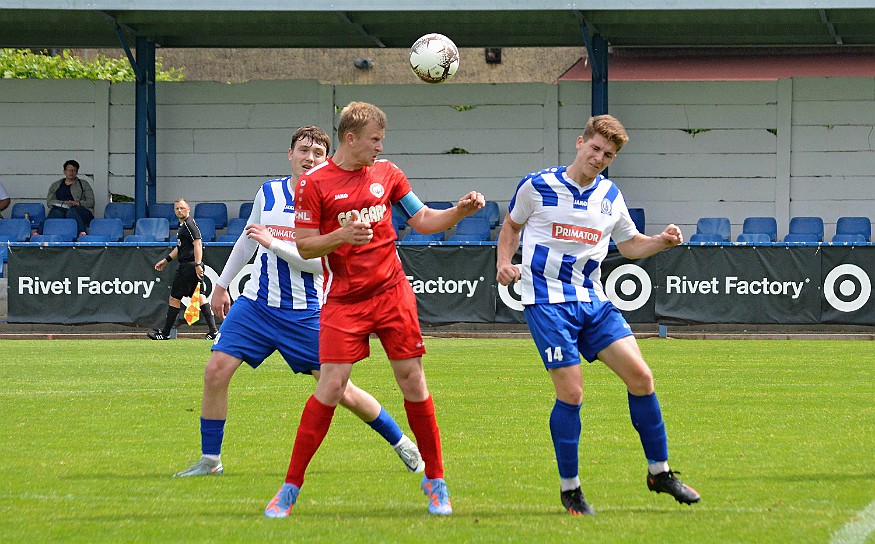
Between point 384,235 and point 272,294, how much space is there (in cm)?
154

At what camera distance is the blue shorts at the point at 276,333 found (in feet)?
24.7

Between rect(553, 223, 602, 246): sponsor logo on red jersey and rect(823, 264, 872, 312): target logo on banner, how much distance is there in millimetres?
14195

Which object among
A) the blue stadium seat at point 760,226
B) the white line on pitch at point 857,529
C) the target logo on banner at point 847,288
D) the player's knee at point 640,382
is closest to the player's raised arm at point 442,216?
the player's knee at point 640,382

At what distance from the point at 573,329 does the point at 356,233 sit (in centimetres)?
123

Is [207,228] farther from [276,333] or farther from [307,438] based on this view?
[307,438]

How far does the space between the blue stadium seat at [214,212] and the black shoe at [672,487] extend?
21.3 meters

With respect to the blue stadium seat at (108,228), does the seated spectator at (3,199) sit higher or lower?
higher

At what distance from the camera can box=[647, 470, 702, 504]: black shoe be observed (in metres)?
6.14

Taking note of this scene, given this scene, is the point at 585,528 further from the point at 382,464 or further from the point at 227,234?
the point at 227,234

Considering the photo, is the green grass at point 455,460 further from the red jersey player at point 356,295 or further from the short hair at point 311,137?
the short hair at point 311,137

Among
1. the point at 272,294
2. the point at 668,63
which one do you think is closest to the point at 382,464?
the point at 272,294

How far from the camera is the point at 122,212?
26.8 m

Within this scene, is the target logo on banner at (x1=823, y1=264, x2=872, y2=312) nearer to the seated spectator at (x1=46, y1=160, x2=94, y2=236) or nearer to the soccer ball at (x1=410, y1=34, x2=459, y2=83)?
the soccer ball at (x1=410, y1=34, x2=459, y2=83)

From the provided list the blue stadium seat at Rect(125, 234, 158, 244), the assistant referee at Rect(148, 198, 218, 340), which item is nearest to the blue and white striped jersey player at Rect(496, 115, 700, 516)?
the assistant referee at Rect(148, 198, 218, 340)
